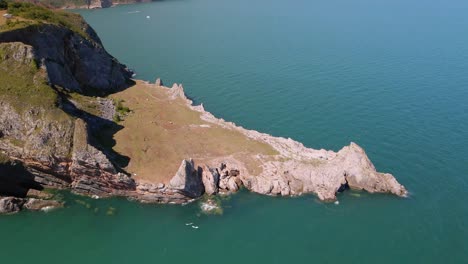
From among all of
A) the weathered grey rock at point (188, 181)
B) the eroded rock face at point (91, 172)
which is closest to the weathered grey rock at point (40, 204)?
the eroded rock face at point (91, 172)

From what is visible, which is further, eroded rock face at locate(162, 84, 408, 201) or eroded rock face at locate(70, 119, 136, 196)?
eroded rock face at locate(162, 84, 408, 201)

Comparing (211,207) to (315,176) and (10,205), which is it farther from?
(10,205)

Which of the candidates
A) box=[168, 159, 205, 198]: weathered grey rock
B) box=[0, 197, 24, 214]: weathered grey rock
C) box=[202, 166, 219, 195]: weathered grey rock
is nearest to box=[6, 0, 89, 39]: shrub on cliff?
box=[0, 197, 24, 214]: weathered grey rock

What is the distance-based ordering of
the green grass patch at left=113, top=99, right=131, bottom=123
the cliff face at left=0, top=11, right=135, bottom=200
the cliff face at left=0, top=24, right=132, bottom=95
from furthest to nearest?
the green grass patch at left=113, top=99, right=131, bottom=123 → the cliff face at left=0, top=24, right=132, bottom=95 → the cliff face at left=0, top=11, right=135, bottom=200

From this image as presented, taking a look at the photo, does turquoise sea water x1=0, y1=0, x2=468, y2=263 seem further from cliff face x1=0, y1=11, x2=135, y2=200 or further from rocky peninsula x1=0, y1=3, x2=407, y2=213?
cliff face x1=0, y1=11, x2=135, y2=200

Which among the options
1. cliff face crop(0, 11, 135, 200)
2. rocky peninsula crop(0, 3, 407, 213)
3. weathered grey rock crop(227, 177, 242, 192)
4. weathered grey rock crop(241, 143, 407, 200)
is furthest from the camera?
weathered grey rock crop(227, 177, 242, 192)

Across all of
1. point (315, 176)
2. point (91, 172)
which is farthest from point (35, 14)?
point (315, 176)

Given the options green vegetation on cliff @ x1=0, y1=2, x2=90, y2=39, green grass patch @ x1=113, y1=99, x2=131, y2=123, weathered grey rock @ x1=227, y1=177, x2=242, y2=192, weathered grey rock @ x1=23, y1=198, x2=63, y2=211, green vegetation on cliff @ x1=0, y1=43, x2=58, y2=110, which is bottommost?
weathered grey rock @ x1=23, y1=198, x2=63, y2=211
